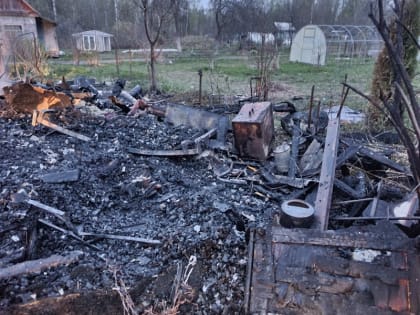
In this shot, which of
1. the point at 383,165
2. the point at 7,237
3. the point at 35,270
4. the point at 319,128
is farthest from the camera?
the point at 319,128

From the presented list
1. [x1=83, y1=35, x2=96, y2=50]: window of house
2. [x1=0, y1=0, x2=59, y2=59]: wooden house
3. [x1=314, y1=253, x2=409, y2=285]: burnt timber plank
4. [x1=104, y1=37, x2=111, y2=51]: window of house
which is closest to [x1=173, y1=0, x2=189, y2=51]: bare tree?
[x1=104, y1=37, x2=111, y2=51]: window of house

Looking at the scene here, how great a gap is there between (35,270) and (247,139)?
306 cm

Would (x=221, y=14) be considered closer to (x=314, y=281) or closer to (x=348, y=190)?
(x=348, y=190)

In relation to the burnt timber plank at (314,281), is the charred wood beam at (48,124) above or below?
above

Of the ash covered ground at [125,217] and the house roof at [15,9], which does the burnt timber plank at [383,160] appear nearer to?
the ash covered ground at [125,217]

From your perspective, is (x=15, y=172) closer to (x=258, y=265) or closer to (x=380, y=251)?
(x=258, y=265)

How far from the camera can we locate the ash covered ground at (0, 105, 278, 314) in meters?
2.38

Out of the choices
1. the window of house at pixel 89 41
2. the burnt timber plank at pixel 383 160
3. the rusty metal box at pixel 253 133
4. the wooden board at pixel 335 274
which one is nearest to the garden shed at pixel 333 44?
the rusty metal box at pixel 253 133

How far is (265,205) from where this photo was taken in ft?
11.8

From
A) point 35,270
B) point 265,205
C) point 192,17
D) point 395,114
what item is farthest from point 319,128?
point 192,17

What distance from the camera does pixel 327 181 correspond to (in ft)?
9.89

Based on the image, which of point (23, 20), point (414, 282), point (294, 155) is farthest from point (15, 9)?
point (414, 282)

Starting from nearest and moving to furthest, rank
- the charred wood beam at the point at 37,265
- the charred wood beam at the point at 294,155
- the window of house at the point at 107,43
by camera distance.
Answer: the charred wood beam at the point at 37,265, the charred wood beam at the point at 294,155, the window of house at the point at 107,43

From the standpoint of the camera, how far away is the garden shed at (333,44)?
17359mm
